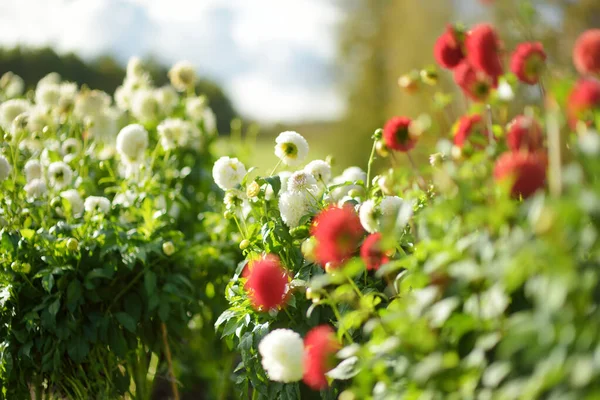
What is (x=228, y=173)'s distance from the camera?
4.97 ft

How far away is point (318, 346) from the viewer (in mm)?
1012

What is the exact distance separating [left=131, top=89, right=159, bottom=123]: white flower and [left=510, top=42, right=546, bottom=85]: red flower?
1.70 m

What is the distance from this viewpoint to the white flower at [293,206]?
4.70 feet

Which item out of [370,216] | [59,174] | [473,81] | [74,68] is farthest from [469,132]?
[74,68]

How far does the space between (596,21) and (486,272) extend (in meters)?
5.84

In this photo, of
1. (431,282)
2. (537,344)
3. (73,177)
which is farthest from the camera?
(73,177)

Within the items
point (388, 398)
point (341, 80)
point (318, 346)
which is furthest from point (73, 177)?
point (341, 80)

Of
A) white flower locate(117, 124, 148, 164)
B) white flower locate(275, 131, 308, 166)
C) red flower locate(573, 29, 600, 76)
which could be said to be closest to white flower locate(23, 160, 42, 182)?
white flower locate(117, 124, 148, 164)

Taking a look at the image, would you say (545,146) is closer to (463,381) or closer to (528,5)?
(528,5)

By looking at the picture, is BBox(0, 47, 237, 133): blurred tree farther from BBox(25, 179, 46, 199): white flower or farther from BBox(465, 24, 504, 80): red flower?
BBox(465, 24, 504, 80): red flower

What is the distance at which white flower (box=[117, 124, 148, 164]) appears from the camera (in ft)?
6.19

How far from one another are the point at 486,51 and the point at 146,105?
67.1 inches

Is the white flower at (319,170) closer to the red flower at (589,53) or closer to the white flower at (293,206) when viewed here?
the white flower at (293,206)

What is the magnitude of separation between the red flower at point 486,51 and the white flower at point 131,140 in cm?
115
